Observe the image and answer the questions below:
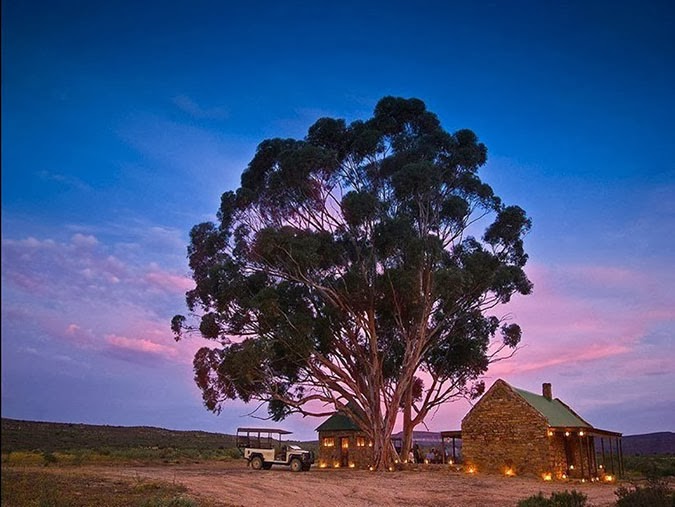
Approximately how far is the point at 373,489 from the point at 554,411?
14.3 m

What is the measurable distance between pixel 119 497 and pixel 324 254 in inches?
765

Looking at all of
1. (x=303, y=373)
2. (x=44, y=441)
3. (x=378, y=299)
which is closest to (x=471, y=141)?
(x=378, y=299)

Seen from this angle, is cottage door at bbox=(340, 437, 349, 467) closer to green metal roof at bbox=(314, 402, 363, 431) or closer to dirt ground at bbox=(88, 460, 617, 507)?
green metal roof at bbox=(314, 402, 363, 431)

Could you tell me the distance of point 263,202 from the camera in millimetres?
36188

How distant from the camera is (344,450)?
4031cm

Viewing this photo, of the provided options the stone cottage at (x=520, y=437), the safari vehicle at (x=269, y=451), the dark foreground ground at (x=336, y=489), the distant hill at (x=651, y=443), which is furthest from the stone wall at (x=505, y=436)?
the distant hill at (x=651, y=443)

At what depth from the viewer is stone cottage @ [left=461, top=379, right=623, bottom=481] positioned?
2955cm

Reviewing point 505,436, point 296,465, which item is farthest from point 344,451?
point 505,436

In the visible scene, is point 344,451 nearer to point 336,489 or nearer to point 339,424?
point 339,424

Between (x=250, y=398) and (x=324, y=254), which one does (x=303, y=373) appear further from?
(x=324, y=254)

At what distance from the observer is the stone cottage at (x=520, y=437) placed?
2955 centimetres

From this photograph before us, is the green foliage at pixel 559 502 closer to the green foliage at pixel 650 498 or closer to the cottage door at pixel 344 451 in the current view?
the green foliage at pixel 650 498

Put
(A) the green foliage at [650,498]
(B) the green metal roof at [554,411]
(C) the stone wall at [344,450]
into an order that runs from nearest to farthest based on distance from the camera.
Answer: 1. (A) the green foliage at [650,498]
2. (B) the green metal roof at [554,411]
3. (C) the stone wall at [344,450]

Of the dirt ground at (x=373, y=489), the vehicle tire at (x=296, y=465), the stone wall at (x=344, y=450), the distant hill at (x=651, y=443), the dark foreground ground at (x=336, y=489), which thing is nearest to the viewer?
the dark foreground ground at (x=336, y=489)
